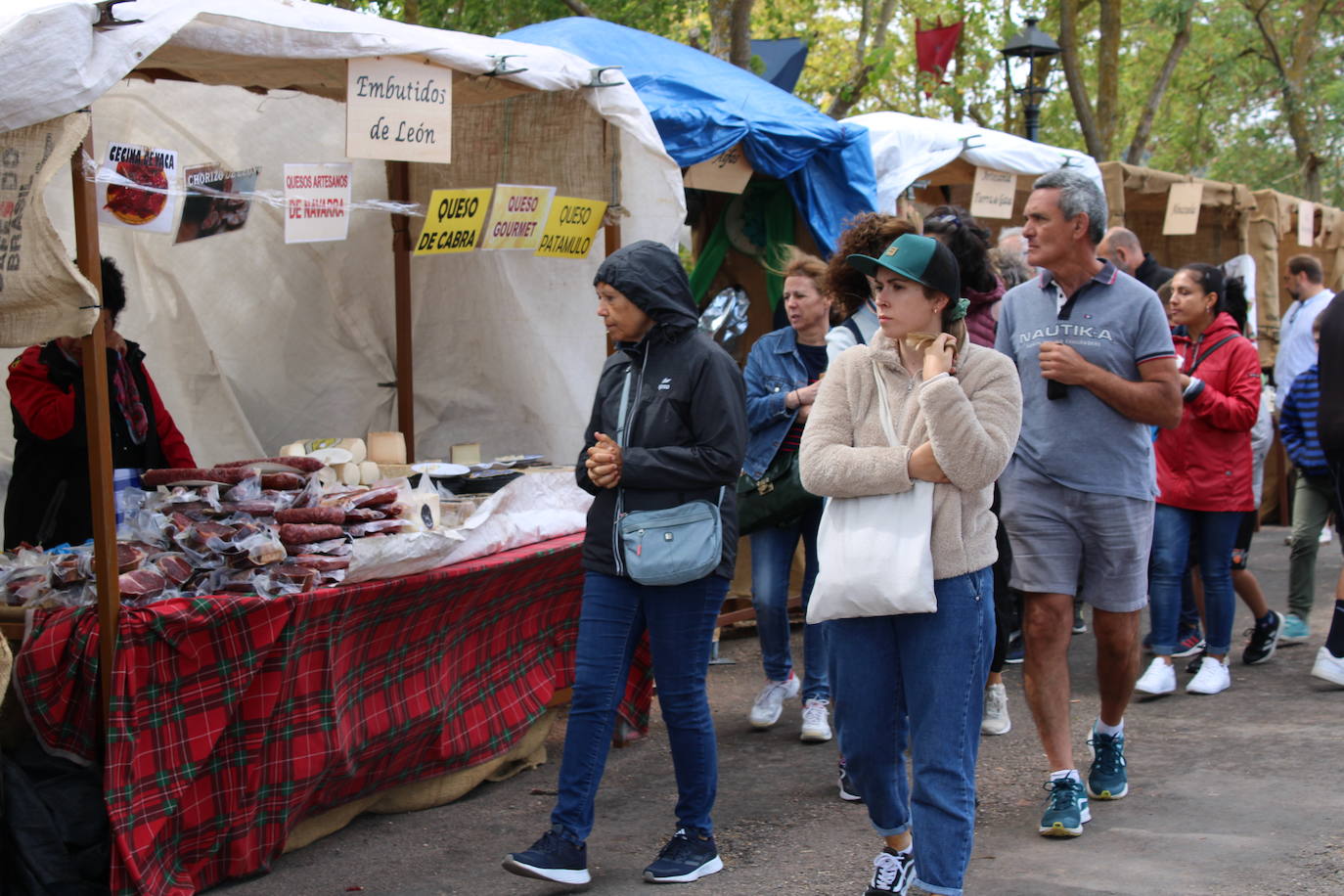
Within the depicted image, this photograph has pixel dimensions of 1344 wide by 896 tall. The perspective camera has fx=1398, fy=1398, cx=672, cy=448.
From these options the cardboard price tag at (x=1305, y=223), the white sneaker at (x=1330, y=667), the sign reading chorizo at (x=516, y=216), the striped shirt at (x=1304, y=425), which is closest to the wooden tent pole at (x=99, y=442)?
the sign reading chorizo at (x=516, y=216)

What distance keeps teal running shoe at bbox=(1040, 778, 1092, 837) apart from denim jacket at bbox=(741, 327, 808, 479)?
1773 mm

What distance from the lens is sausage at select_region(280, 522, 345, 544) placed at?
4.52m

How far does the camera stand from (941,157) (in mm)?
8195

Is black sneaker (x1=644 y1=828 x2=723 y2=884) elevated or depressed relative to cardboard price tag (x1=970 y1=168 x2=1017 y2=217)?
depressed

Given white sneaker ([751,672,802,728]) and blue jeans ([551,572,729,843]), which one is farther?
white sneaker ([751,672,802,728])

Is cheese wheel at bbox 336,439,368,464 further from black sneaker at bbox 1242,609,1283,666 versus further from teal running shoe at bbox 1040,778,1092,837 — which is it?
black sneaker at bbox 1242,609,1283,666

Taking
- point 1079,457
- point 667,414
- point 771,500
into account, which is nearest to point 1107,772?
point 1079,457

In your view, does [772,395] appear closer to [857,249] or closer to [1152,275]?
[857,249]

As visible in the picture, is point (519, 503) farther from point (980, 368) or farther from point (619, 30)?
point (619, 30)

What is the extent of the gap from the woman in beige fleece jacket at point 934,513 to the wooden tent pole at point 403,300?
3724 mm

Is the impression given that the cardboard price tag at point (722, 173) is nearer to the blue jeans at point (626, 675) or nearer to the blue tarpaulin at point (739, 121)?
the blue tarpaulin at point (739, 121)

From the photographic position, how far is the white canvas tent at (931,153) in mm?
7969

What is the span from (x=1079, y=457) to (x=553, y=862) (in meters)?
2.09

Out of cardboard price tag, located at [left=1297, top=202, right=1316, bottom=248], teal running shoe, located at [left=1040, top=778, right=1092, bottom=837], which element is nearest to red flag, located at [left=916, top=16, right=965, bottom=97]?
cardboard price tag, located at [left=1297, top=202, right=1316, bottom=248]
